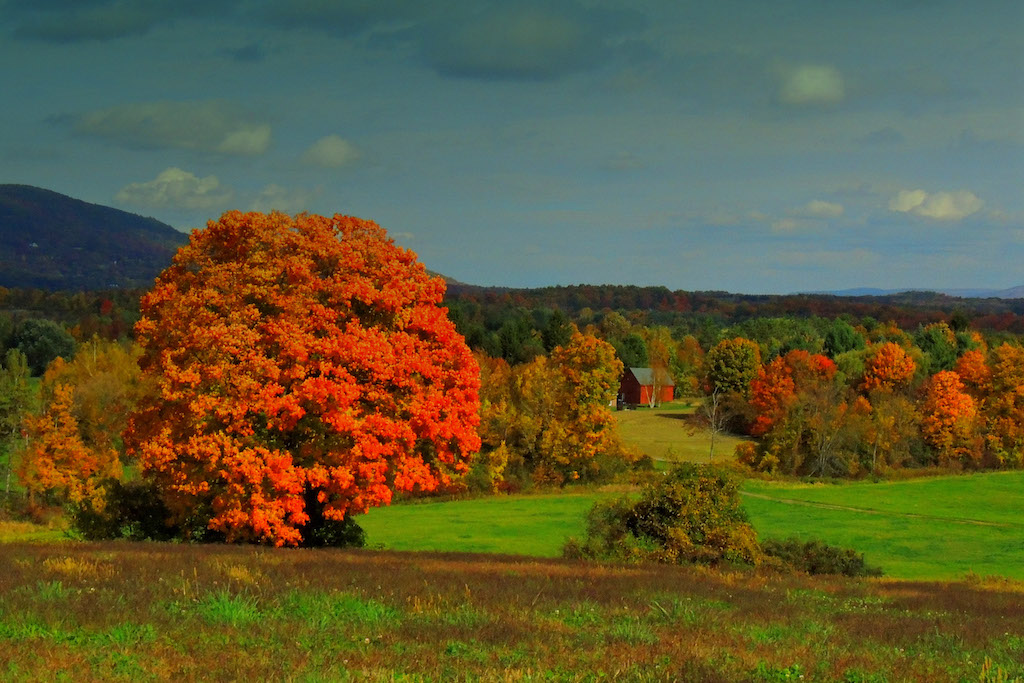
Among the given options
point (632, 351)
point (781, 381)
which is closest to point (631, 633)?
point (781, 381)

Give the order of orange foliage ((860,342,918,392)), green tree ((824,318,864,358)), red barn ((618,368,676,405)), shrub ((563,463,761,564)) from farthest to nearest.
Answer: red barn ((618,368,676,405)) → green tree ((824,318,864,358)) → orange foliage ((860,342,918,392)) → shrub ((563,463,761,564))

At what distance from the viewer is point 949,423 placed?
3989 inches

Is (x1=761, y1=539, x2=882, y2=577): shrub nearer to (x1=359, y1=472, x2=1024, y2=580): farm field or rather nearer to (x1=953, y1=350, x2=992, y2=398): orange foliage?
(x1=359, y1=472, x2=1024, y2=580): farm field

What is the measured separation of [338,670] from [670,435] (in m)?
135

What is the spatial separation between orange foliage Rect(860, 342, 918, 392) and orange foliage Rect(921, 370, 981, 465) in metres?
Answer: 21.1

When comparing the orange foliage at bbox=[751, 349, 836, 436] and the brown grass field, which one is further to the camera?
the orange foliage at bbox=[751, 349, 836, 436]

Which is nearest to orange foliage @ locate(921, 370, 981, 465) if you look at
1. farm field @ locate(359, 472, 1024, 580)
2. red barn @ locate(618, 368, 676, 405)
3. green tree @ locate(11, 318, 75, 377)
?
farm field @ locate(359, 472, 1024, 580)

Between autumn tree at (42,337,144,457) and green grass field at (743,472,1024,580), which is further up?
autumn tree at (42,337,144,457)

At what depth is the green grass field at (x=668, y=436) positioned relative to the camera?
11988cm

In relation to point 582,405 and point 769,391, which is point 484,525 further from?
point 769,391

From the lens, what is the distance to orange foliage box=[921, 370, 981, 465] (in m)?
101

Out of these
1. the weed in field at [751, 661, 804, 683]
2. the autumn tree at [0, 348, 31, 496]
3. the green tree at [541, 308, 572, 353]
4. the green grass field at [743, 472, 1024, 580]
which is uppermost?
the green tree at [541, 308, 572, 353]

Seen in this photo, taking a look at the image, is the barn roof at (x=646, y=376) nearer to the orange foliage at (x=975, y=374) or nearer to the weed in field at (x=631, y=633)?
the orange foliage at (x=975, y=374)

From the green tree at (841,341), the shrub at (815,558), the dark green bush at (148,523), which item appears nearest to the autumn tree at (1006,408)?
the green tree at (841,341)
